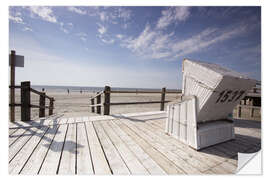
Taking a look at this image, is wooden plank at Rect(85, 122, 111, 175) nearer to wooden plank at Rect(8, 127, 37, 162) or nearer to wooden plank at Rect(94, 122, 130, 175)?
wooden plank at Rect(94, 122, 130, 175)

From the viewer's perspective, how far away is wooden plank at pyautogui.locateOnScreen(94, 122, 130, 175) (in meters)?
1.36

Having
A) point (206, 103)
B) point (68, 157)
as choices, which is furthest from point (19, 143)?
point (206, 103)

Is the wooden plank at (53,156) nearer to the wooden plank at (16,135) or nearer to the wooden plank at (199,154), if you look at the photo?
the wooden plank at (16,135)

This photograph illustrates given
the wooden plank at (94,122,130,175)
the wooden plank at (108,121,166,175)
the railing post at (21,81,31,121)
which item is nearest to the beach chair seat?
the wooden plank at (108,121,166,175)

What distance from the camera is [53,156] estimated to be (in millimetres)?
1555

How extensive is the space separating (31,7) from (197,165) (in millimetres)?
Answer: 3703

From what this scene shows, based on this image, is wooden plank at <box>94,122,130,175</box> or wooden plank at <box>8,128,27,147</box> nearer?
wooden plank at <box>94,122,130,175</box>

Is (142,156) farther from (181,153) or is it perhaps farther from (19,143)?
(19,143)

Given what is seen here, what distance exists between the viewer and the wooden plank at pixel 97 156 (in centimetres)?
135

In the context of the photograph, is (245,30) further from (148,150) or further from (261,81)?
(148,150)

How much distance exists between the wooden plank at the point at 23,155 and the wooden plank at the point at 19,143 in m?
0.06

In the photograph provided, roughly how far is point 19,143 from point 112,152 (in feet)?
5.32

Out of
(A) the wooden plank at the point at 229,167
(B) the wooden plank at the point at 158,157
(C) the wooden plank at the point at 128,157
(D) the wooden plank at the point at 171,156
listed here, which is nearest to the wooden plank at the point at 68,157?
(C) the wooden plank at the point at 128,157
